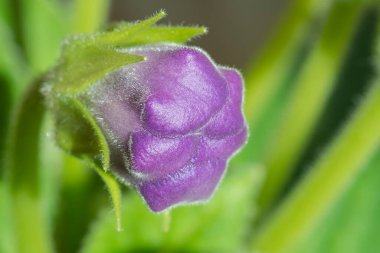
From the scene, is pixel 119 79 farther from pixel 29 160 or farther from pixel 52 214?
pixel 52 214

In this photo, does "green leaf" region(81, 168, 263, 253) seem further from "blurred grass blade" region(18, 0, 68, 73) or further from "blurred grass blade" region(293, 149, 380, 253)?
"blurred grass blade" region(18, 0, 68, 73)

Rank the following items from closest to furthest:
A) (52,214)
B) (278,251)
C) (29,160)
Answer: (29,160) → (278,251) → (52,214)

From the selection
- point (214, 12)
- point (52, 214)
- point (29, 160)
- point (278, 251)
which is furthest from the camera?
point (214, 12)

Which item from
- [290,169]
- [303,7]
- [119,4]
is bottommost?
[119,4]

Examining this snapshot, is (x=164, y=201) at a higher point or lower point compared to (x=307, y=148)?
higher

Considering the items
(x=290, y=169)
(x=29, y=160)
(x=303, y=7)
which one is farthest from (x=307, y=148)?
(x=29, y=160)

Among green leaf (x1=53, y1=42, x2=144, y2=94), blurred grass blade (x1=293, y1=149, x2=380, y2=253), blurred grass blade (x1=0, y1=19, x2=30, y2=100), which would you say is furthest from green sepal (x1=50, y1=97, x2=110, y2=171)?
blurred grass blade (x1=293, y1=149, x2=380, y2=253)
